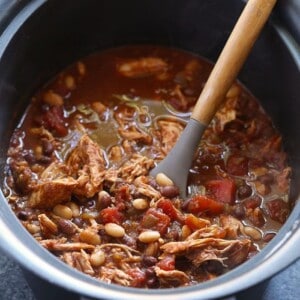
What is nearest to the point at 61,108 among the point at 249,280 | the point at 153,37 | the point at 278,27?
the point at 153,37

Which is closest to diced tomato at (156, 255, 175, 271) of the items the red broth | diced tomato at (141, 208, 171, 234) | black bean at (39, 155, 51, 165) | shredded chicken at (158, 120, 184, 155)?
the red broth

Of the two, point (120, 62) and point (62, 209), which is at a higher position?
point (120, 62)

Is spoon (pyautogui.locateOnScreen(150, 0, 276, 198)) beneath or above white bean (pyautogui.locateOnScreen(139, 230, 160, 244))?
above

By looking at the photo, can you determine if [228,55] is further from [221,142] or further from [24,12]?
[24,12]

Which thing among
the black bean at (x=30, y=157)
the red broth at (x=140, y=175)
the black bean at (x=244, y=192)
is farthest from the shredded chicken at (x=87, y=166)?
the black bean at (x=244, y=192)

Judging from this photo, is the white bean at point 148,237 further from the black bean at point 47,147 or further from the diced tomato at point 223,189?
the black bean at point 47,147

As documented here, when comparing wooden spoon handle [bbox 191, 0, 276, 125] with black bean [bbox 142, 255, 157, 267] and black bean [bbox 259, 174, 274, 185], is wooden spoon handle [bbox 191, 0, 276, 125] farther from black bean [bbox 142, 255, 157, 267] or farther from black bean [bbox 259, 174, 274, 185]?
black bean [bbox 142, 255, 157, 267]
